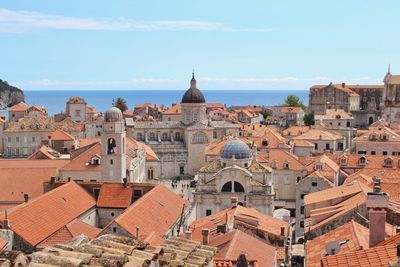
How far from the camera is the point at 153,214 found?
3219 cm

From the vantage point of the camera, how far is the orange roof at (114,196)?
36.3 metres

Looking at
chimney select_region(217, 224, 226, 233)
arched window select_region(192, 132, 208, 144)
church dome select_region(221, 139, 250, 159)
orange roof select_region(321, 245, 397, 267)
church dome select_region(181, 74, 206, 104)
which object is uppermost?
church dome select_region(181, 74, 206, 104)

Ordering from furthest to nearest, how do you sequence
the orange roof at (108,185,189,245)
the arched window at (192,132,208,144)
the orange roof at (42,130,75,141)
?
the orange roof at (42,130,75,141) < the arched window at (192,132,208,144) < the orange roof at (108,185,189,245)

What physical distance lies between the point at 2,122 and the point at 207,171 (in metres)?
46.8

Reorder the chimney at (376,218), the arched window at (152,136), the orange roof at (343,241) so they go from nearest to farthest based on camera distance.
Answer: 1. the chimney at (376,218)
2. the orange roof at (343,241)
3. the arched window at (152,136)

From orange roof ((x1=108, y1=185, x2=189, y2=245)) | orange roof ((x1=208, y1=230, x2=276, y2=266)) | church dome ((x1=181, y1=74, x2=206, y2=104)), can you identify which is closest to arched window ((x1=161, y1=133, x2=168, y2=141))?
church dome ((x1=181, y1=74, x2=206, y2=104))

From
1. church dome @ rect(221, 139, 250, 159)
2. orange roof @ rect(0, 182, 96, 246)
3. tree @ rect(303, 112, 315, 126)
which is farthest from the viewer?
tree @ rect(303, 112, 315, 126)

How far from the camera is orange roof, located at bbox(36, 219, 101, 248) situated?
2766 cm

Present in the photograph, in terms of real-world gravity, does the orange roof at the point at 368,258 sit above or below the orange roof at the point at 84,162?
above

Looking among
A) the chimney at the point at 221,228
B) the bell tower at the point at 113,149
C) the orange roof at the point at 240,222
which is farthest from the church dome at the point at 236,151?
the chimney at the point at 221,228

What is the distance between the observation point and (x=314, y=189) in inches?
1812

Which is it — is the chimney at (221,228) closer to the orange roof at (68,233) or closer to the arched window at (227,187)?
the orange roof at (68,233)

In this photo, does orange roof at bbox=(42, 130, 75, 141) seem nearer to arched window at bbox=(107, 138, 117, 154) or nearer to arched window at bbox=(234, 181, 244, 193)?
arched window at bbox=(107, 138, 117, 154)

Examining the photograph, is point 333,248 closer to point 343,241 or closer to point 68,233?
point 343,241
